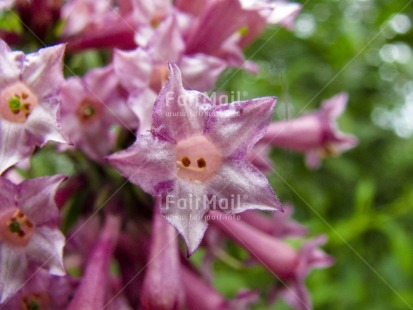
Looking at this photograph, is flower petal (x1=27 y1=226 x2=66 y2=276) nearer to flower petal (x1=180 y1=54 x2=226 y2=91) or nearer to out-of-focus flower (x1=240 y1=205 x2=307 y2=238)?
flower petal (x1=180 y1=54 x2=226 y2=91)

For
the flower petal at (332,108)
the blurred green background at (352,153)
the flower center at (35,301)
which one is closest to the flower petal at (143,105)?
the flower center at (35,301)

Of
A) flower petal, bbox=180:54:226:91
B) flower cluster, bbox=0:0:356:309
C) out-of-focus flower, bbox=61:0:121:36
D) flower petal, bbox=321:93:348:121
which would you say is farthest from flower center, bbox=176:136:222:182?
flower petal, bbox=321:93:348:121

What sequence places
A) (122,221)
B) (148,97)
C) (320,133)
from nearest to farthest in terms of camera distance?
(148,97)
(122,221)
(320,133)

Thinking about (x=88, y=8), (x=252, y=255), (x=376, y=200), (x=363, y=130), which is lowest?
(x=376, y=200)

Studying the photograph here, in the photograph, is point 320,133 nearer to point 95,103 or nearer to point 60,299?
point 95,103

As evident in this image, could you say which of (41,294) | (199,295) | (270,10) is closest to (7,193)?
(41,294)

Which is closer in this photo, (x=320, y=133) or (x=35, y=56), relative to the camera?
(x=35, y=56)

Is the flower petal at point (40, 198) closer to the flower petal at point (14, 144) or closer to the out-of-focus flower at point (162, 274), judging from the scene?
the flower petal at point (14, 144)

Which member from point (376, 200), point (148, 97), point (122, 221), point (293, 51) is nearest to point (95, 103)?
point (148, 97)
